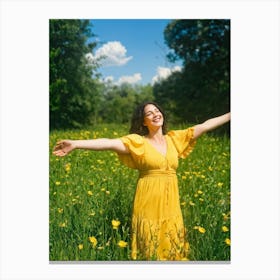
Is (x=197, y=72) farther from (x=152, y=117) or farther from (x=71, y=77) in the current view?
(x=71, y=77)

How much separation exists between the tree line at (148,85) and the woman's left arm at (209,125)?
0.43 feet

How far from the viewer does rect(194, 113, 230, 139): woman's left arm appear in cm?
198

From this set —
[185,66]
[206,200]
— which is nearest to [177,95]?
[185,66]

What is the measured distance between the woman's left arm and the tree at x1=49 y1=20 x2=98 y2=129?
0.56 m

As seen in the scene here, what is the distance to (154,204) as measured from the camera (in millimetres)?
1898

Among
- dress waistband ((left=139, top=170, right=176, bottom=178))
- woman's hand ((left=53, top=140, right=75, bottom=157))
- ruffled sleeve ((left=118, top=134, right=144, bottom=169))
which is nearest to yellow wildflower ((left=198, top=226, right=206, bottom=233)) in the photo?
dress waistband ((left=139, top=170, right=176, bottom=178))

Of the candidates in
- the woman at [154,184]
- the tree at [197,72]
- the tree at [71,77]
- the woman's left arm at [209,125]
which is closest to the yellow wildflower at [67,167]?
the tree at [71,77]

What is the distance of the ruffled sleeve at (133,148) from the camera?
1.87m

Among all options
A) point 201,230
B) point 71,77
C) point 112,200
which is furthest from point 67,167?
point 201,230

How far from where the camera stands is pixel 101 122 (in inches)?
Answer: 87.9

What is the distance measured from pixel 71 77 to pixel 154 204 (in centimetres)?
78

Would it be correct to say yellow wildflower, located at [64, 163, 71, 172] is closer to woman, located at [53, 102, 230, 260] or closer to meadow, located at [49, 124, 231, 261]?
meadow, located at [49, 124, 231, 261]
